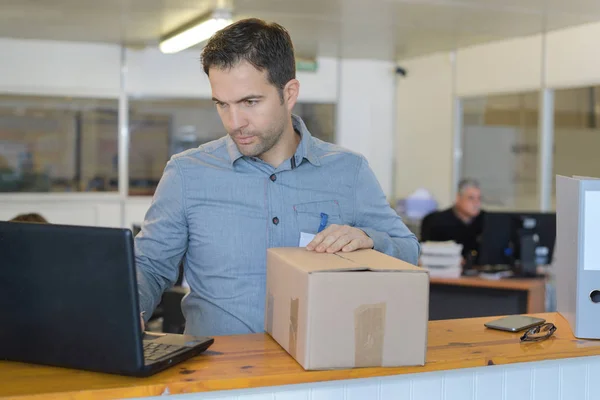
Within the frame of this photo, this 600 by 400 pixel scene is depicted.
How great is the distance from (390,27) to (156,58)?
3.00 meters

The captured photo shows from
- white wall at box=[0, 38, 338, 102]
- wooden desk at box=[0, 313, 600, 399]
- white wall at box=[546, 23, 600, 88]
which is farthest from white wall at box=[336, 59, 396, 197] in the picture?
wooden desk at box=[0, 313, 600, 399]

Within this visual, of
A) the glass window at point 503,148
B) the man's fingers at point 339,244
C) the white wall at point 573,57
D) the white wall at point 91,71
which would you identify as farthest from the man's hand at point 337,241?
the white wall at point 91,71

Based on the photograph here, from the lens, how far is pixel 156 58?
897cm

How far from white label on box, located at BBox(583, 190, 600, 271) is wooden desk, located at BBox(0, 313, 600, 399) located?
8.3 inches

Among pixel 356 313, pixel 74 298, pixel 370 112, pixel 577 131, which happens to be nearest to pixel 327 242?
pixel 356 313

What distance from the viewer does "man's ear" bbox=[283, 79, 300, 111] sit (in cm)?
218

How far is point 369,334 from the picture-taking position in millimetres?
1661

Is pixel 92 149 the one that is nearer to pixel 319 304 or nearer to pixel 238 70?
pixel 238 70

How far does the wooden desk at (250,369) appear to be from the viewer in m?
1.52

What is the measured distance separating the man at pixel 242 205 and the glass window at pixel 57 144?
688 cm

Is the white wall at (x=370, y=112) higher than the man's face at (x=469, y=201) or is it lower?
higher

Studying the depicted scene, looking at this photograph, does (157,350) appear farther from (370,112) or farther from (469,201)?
(370,112)

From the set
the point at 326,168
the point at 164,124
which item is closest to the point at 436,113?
the point at 164,124

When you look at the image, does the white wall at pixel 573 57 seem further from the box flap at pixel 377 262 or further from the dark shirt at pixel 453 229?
the box flap at pixel 377 262
